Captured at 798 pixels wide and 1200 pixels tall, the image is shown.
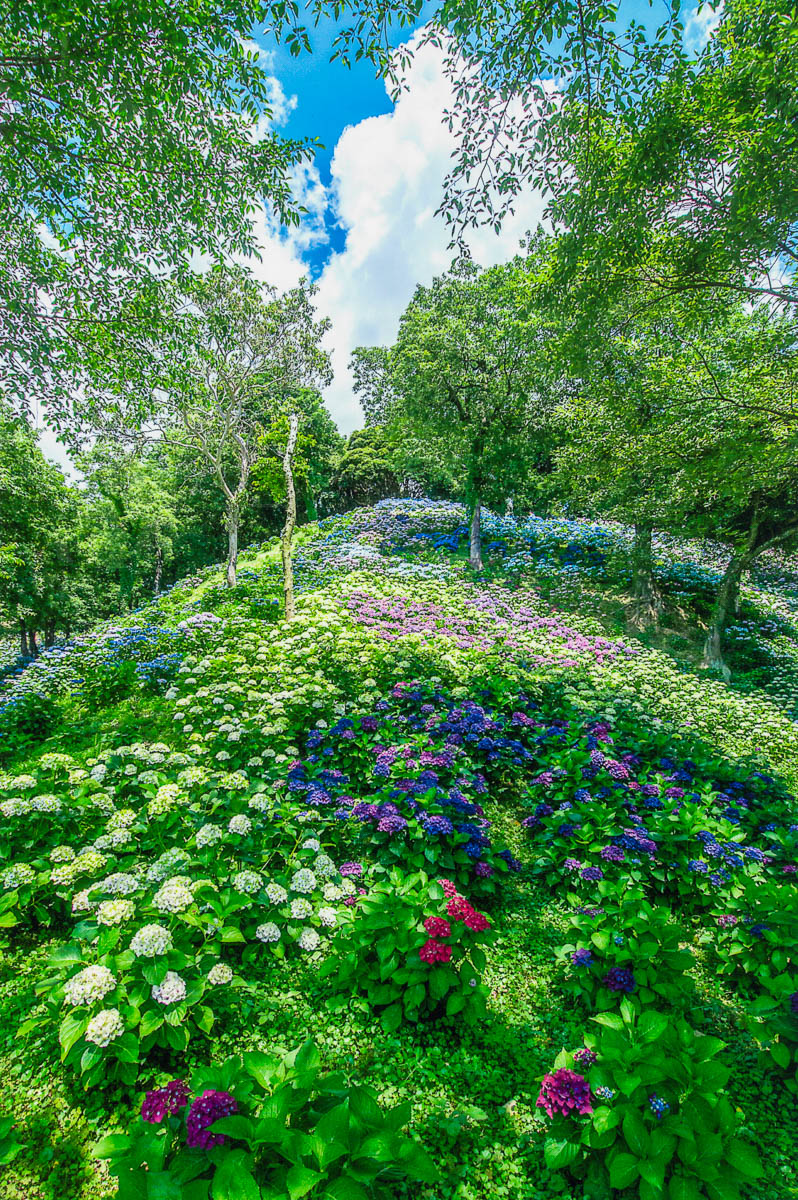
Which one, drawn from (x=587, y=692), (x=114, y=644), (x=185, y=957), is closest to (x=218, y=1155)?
(x=185, y=957)

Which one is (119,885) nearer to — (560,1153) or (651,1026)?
(560,1153)

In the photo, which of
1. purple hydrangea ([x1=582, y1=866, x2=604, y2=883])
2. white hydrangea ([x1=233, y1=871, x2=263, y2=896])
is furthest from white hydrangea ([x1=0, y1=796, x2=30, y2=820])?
purple hydrangea ([x1=582, y1=866, x2=604, y2=883])

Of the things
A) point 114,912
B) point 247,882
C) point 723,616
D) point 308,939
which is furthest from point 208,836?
point 723,616

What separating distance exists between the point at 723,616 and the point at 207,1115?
13.2m

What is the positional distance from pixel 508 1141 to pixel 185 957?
2020mm

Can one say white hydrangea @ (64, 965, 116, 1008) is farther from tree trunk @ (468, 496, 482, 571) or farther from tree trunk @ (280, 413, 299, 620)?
tree trunk @ (468, 496, 482, 571)

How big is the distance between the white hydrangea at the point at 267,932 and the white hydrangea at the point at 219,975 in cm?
35

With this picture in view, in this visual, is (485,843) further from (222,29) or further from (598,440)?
(598,440)

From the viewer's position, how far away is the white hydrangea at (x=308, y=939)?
3.16m

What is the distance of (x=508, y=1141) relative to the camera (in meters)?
2.46

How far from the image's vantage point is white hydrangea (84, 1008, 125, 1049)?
2.23 meters

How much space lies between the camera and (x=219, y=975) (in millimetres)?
2660

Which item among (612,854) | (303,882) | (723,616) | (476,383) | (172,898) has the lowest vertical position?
(723,616)

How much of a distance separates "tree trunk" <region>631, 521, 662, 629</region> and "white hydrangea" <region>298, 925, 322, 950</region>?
38.8 feet
